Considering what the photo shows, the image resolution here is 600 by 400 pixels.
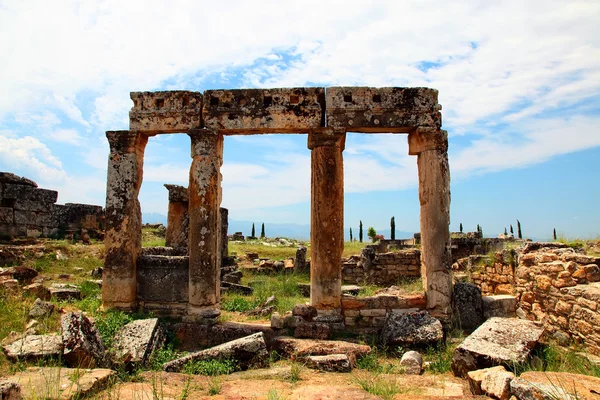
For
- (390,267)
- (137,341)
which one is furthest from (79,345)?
(390,267)

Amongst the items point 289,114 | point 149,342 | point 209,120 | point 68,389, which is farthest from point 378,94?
point 68,389

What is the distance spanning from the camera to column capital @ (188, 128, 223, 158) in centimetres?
860

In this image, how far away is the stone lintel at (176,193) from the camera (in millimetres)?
14040

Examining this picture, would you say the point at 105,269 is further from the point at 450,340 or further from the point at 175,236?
the point at 450,340

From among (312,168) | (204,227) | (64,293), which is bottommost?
(64,293)

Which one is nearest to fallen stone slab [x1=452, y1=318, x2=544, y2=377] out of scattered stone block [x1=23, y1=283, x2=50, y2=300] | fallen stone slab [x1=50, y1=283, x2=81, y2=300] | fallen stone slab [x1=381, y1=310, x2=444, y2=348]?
fallen stone slab [x1=381, y1=310, x2=444, y2=348]

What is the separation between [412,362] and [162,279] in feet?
16.8

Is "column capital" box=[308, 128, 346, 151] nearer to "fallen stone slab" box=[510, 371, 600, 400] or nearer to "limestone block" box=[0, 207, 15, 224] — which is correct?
"fallen stone slab" box=[510, 371, 600, 400]

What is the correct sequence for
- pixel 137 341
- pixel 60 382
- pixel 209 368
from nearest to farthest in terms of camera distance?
pixel 60 382 < pixel 209 368 < pixel 137 341

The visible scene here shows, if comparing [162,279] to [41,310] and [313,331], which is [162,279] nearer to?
[41,310]

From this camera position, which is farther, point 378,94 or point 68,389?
point 378,94

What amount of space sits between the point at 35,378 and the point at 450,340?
625 centimetres

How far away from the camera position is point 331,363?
6363mm

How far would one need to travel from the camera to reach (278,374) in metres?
6.20
